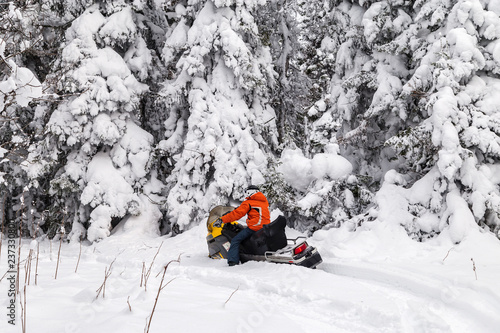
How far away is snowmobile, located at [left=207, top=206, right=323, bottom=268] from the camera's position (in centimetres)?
638

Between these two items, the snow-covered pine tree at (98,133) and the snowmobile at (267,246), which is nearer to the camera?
the snowmobile at (267,246)

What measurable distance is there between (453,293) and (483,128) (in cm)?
385

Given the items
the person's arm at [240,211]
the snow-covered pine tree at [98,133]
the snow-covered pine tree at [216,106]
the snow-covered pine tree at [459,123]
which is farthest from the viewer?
the snow-covered pine tree at [98,133]

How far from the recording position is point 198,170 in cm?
1075

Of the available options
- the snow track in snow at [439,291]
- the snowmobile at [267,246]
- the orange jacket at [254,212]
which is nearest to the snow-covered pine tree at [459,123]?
the snow track in snow at [439,291]

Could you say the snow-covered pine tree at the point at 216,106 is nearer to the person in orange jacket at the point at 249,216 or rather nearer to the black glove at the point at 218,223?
the black glove at the point at 218,223

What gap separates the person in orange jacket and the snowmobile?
0.12 metres

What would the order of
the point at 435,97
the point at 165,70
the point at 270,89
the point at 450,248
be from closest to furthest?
the point at 450,248
the point at 435,97
the point at 270,89
the point at 165,70

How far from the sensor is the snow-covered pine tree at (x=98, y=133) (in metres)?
11.2

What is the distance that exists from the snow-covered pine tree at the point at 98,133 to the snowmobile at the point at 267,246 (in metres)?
4.52

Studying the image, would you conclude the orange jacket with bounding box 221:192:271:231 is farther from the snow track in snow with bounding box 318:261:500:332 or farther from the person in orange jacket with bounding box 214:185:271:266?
the snow track in snow with bounding box 318:261:500:332

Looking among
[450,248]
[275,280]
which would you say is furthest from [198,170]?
[450,248]

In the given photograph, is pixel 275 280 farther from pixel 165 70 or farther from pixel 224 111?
pixel 165 70

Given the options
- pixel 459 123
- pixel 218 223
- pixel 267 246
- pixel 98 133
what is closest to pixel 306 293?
pixel 267 246
